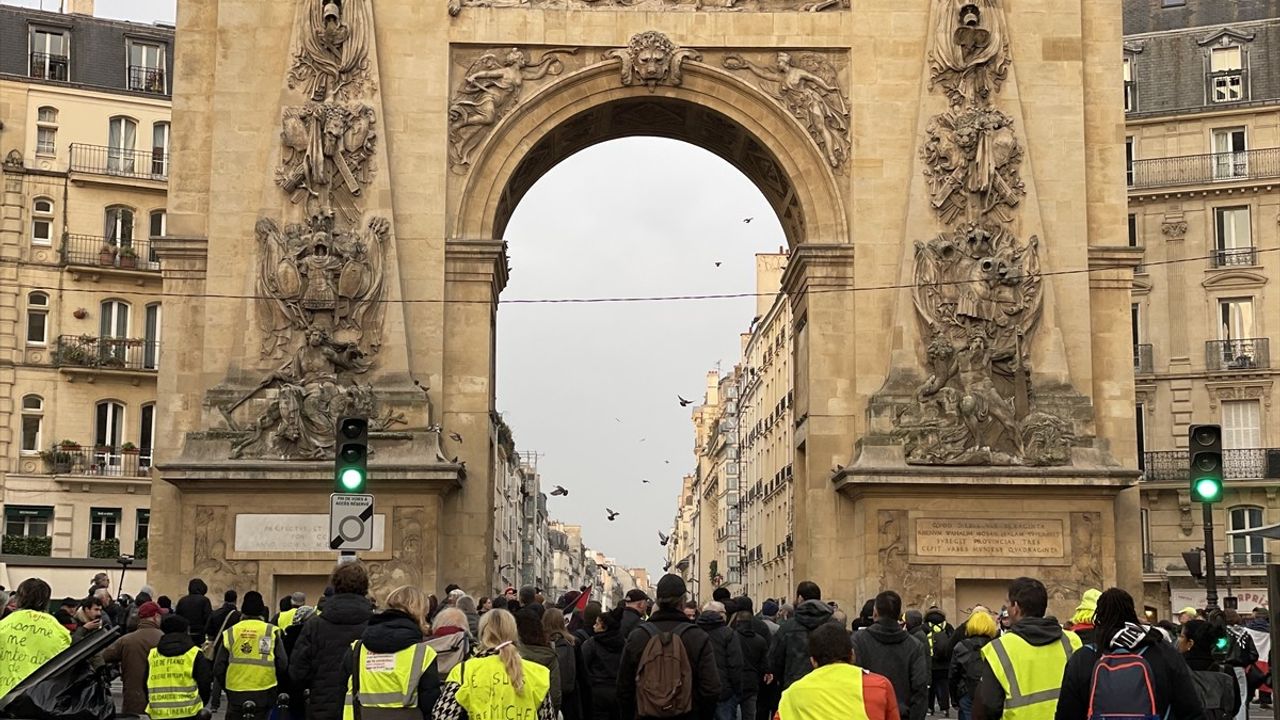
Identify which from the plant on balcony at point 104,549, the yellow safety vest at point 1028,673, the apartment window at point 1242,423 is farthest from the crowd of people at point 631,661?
the apartment window at point 1242,423

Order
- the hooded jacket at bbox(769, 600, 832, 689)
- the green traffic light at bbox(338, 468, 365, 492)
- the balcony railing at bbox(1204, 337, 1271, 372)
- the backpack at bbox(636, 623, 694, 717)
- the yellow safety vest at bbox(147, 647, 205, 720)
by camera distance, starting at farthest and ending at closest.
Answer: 1. the balcony railing at bbox(1204, 337, 1271, 372)
2. the green traffic light at bbox(338, 468, 365, 492)
3. the hooded jacket at bbox(769, 600, 832, 689)
4. the yellow safety vest at bbox(147, 647, 205, 720)
5. the backpack at bbox(636, 623, 694, 717)

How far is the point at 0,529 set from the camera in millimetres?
44969

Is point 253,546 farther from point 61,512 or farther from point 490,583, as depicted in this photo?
point 61,512

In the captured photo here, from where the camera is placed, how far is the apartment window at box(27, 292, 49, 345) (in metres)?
46.3

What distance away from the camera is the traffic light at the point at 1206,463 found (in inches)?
747

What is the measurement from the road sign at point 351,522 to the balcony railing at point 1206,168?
33728 millimetres

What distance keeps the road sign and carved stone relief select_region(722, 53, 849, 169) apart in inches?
599

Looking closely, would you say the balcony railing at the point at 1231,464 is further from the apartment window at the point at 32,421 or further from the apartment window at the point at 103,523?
the apartment window at the point at 32,421

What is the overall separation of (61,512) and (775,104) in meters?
23.2

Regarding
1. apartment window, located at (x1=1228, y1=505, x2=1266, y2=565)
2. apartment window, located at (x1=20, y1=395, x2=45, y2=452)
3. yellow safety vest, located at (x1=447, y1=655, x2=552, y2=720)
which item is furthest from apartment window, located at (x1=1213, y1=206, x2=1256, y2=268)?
yellow safety vest, located at (x1=447, y1=655, x2=552, y2=720)

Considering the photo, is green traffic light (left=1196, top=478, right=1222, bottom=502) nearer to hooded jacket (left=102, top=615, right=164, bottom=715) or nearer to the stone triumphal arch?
hooded jacket (left=102, top=615, right=164, bottom=715)

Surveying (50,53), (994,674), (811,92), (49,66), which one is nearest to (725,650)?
(994,674)

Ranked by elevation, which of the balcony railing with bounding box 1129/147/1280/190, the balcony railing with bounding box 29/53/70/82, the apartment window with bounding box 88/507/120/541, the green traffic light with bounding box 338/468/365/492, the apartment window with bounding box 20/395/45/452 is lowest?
the green traffic light with bounding box 338/468/365/492

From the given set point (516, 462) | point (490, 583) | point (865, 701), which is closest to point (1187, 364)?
point (490, 583)
